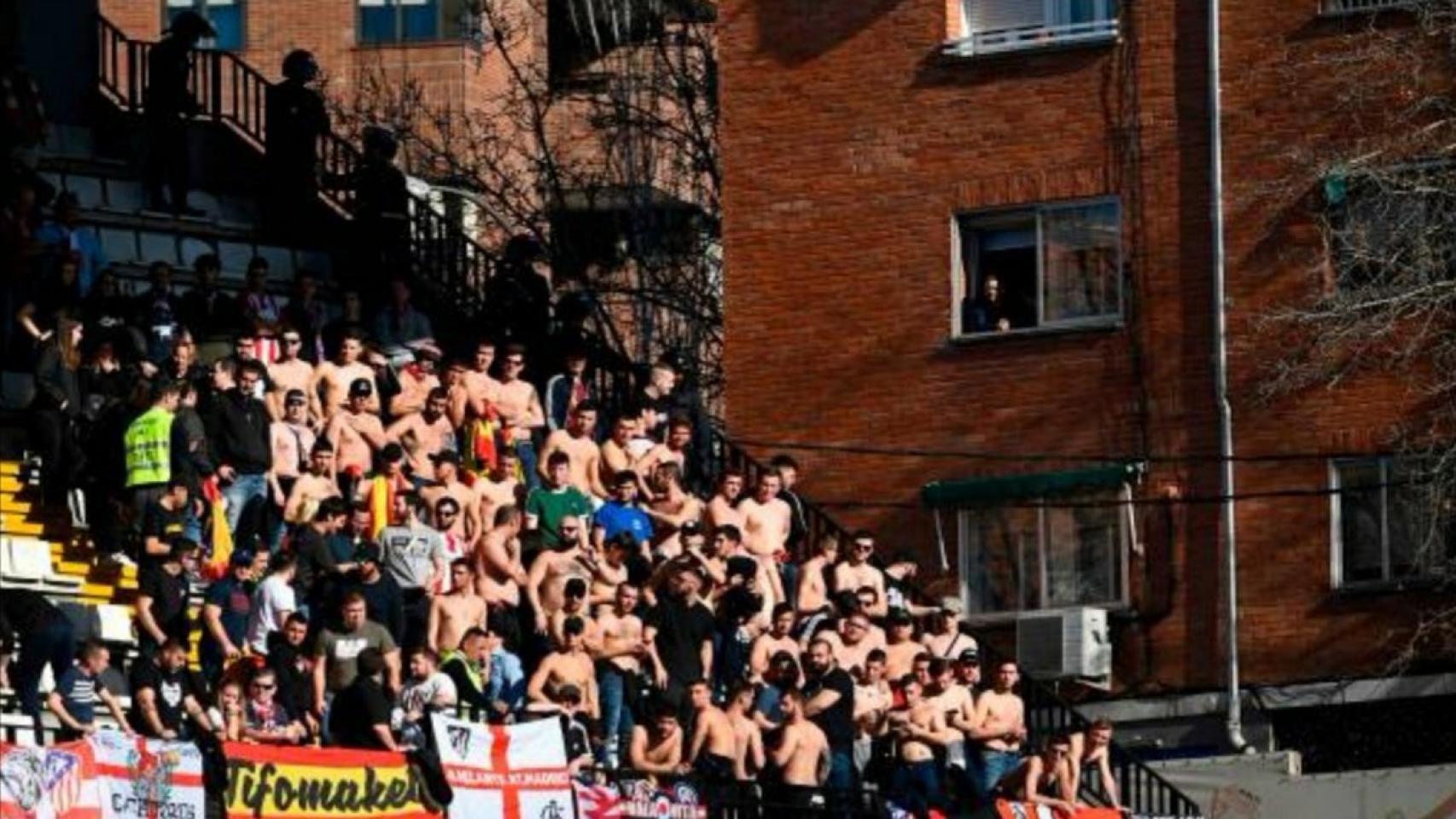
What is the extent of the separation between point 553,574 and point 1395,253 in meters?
10.5

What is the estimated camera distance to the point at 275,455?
3644 cm

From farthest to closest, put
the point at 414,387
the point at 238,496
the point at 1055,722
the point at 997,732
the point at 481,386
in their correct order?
the point at 1055,722, the point at 997,732, the point at 481,386, the point at 414,387, the point at 238,496

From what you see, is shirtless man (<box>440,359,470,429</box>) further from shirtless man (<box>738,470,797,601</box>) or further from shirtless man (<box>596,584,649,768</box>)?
shirtless man (<box>596,584,649,768</box>)

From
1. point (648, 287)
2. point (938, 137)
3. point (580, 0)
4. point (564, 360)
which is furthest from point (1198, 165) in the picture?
point (580, 0)

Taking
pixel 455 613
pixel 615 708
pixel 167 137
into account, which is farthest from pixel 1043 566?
pixel 455 613

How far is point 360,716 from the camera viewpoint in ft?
107

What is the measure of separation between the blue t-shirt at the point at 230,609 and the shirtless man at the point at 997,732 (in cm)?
769

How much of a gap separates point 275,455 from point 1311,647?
40.2 feet

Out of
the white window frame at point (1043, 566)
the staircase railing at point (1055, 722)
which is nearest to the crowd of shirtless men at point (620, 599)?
the staircase railing at point (1055, 722)

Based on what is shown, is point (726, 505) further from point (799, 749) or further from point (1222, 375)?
point (1222, 375)

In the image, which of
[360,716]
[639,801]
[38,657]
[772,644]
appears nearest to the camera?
[38,657]

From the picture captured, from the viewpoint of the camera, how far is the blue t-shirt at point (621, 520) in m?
38.6

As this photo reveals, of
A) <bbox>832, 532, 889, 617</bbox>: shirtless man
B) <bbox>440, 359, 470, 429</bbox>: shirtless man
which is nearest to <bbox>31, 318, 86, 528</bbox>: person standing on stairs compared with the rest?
<bbox>440, 359, 470, 429</bbox>: shirtless man

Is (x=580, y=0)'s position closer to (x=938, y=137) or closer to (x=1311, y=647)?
(x=938, y=137)
